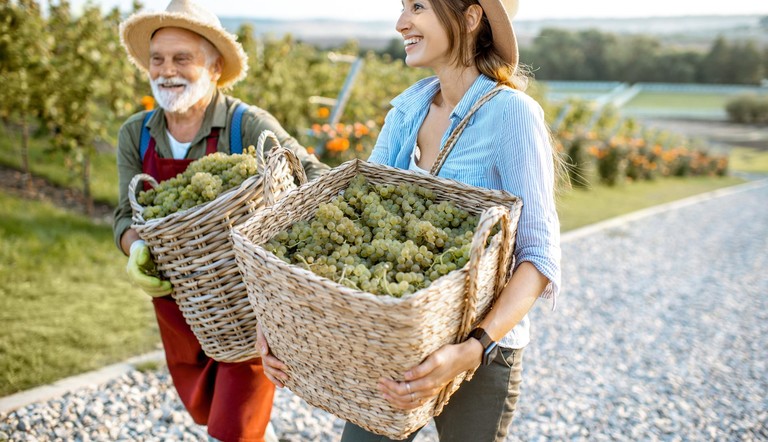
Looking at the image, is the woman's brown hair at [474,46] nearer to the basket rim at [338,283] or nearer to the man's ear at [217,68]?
the basket rim at [338,283]

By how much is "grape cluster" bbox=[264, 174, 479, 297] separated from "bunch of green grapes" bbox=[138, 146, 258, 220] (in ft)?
0.99

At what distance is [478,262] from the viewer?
116 centimetres

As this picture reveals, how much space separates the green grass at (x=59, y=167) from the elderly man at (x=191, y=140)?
3979 millimetres

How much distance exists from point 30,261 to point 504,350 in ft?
13.1

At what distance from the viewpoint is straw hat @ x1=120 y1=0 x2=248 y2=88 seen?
6.90ft

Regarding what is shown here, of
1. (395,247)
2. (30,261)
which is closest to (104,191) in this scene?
(30,261)

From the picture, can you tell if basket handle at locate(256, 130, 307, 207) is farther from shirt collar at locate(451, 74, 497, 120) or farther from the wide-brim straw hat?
the wide-brim straw hat

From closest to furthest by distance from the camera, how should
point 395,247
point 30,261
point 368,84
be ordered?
point 395,247, point 30,261, point 368,84

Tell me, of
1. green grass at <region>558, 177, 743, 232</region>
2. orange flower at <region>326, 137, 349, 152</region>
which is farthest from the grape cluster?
green grass at <region>558, 177, 743, 232</region>

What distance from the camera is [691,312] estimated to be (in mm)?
5078

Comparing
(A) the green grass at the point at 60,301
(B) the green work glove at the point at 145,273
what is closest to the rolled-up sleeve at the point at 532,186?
(B) the green work glove at the point at 145,273

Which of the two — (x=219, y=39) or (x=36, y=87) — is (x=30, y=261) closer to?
(x=36, y=87)

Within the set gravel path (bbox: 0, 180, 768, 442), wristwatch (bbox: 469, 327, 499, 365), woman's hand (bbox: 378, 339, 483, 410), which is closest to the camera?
woman's hand (bbox: 378, 339, 483, 410)

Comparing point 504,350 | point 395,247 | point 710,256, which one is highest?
point 395,247
